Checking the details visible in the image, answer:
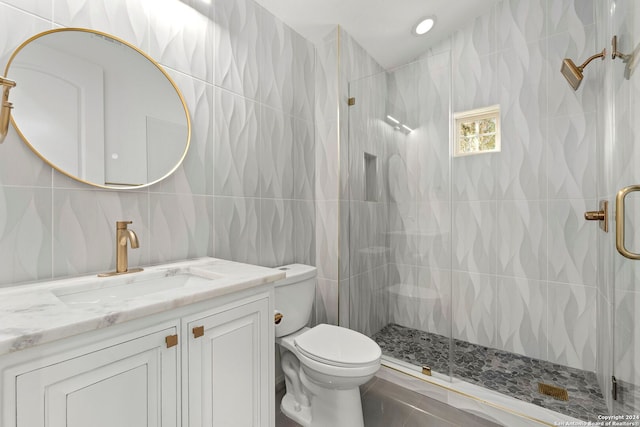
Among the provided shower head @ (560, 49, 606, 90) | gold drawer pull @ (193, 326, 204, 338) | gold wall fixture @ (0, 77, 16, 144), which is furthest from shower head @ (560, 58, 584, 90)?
gold wall fixture @ (0, 77, 16, 144)

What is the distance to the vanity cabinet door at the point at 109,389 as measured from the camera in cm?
58

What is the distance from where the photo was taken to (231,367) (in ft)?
3.06

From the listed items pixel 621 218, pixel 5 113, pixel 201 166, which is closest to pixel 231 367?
pixel 201 166

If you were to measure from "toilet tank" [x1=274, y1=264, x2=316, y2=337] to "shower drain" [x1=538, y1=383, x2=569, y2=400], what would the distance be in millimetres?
1439

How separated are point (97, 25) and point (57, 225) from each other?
776 mm

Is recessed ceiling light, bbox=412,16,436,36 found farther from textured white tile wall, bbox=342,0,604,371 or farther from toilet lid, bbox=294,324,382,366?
toilet lid, bbox=294,324,382,366

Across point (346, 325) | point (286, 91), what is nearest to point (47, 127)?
point (286, 91)

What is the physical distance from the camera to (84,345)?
2.09 feet

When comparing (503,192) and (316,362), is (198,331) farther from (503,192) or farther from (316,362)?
(503,192)

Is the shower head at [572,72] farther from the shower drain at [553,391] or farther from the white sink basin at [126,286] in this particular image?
the white sink basin at [126,286]

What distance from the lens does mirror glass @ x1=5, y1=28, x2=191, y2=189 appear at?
0.95 metres

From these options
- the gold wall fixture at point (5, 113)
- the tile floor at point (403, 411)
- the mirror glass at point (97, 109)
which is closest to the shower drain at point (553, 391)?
the tile floor at point (403, 411)

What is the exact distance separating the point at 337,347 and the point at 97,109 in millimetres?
1496

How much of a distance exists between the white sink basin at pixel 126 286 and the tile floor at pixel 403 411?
995 millimetres
